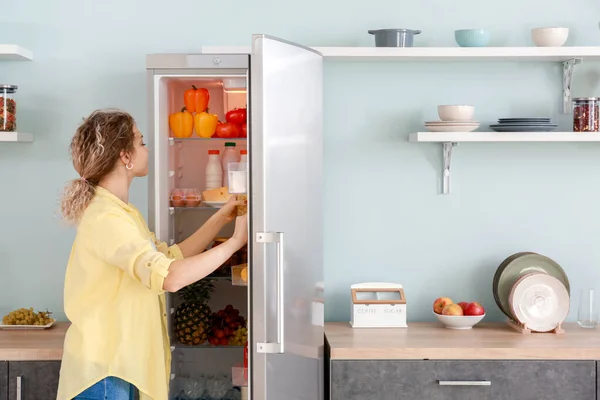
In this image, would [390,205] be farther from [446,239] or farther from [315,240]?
[315,240]

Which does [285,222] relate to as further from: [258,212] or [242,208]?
[242,208]

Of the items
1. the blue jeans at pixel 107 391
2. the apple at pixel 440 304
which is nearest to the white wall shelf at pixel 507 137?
the apple at pixel 440 304

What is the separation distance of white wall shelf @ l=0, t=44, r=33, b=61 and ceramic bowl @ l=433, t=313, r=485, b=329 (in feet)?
6.49

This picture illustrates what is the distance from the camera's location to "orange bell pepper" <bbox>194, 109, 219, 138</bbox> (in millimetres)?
2914

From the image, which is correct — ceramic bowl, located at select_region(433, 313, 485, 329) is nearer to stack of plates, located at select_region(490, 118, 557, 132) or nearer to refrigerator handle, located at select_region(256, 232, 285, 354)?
stack of plates, located at select_region(490, 118, 557, 132)

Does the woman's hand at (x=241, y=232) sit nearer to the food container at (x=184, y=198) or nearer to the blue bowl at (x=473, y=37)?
the food container at (x=184, y=198)

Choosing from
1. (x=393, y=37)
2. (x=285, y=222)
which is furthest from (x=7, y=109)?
(x=393, y=37)

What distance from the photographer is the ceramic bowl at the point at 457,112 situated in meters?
3.05

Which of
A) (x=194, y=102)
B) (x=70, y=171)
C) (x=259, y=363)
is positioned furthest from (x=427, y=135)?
(x=70, y=171)

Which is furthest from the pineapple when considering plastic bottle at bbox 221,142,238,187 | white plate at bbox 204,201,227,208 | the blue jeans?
the blue jeans

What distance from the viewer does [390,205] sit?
333 centimetres

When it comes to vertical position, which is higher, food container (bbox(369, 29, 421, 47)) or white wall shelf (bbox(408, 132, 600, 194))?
food container (bbox(369, 29, 421, 47))

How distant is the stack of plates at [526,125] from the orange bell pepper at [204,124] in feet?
3.74

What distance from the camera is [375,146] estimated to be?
3318mm
